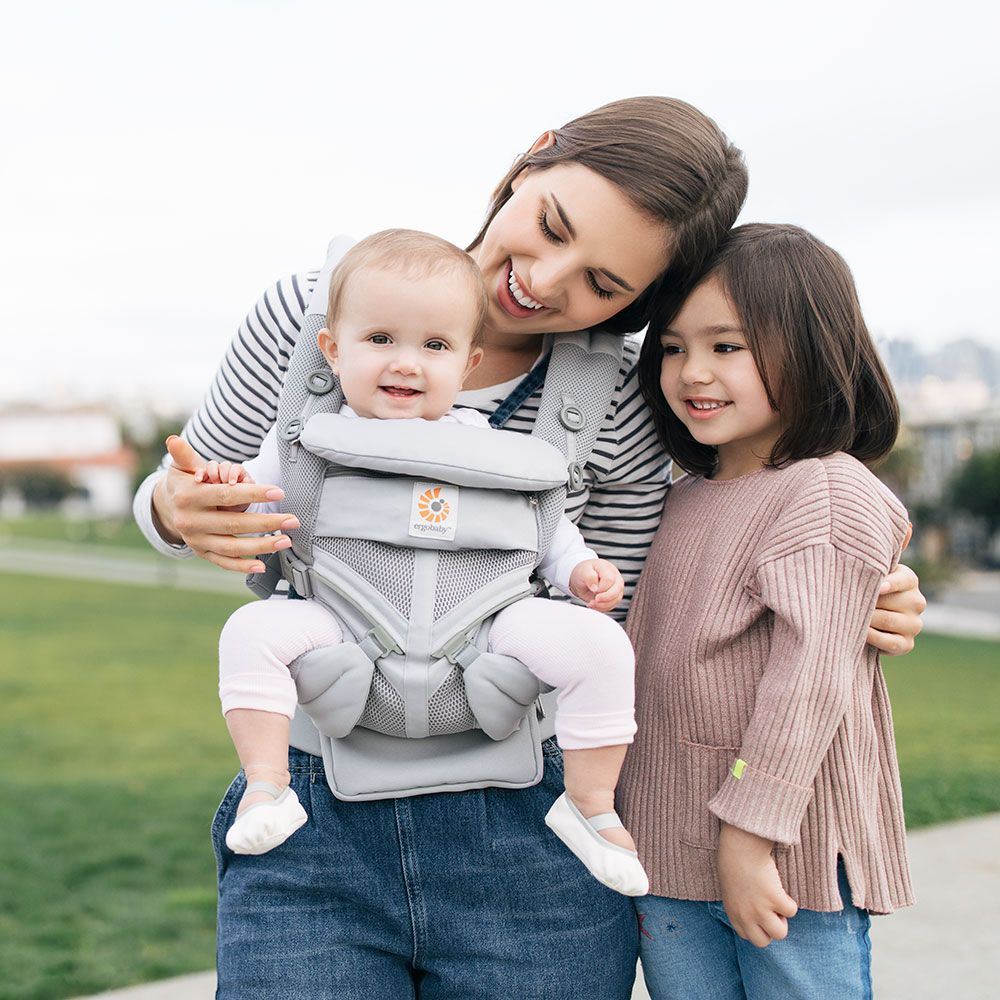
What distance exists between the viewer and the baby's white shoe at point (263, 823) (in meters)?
1.54

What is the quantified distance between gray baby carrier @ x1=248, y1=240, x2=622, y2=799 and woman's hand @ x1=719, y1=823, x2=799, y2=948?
32 centimetres

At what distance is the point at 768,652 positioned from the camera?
1852 mm

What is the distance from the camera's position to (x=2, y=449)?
86438 millimetres

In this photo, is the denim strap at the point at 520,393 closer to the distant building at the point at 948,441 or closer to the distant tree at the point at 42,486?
the distant building at the point at 948,441

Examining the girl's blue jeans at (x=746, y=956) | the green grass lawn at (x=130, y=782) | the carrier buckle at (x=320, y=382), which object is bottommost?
the green grass lawn at (x=130, y=782)

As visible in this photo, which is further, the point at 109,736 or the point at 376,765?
the point at 109,736

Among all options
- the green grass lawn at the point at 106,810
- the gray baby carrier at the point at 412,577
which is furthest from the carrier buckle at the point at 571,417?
the green grass lawn at the point at 106,810

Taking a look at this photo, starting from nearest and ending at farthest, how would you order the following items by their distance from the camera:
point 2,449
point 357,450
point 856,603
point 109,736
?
point 357,450 < point 856,603 < point 109,736 < point 2,449

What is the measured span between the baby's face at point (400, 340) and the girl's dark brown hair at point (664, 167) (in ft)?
0.99

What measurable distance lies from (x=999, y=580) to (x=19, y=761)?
4275cm

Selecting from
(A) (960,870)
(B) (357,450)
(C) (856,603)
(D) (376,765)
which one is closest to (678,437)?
(C) (856,603)

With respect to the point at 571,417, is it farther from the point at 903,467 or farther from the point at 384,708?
the point at 903,467

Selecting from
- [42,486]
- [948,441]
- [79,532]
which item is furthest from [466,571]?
[42,486]

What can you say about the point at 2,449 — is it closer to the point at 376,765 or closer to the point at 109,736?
the point at 109,736
